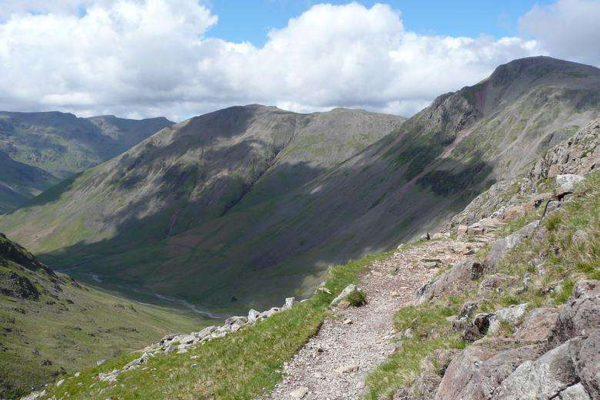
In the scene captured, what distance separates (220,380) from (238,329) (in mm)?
8888

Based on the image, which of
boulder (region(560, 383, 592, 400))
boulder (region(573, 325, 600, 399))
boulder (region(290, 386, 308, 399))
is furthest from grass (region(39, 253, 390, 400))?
boulder (region(573, 325, 600, 399))

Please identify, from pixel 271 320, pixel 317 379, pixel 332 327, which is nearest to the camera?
pixel 317 379

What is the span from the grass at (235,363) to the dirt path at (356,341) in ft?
2.07

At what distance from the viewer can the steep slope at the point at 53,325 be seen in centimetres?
8688

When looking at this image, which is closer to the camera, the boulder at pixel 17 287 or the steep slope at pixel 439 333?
the steep slope at pixel 439 333

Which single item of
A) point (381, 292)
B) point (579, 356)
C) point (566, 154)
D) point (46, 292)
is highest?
point (566, 154)

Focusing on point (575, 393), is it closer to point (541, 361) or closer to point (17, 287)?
point (541, 361)

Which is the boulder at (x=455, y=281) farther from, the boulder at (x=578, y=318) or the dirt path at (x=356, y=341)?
the boulder at (x=578, y=318)

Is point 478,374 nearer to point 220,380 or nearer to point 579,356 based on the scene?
point 579,356

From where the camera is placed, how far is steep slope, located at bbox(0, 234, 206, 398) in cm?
8688

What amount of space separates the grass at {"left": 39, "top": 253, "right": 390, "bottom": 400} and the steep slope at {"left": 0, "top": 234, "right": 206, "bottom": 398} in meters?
69.4

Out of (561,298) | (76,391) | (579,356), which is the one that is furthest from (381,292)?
(76,391)

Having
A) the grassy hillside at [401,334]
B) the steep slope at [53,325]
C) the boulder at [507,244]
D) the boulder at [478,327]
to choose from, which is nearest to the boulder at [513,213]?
the grassy hillside at [401,334]

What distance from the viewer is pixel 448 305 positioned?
16141mm
